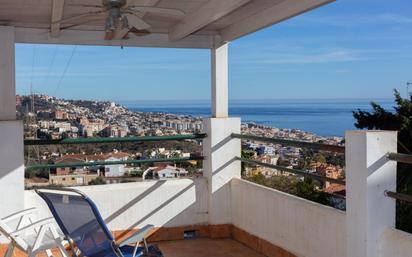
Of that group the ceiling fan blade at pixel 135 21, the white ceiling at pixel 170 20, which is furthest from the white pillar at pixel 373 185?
the ceiling fan blade at pixel 135 21

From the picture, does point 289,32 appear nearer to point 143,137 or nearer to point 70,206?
point 143,137

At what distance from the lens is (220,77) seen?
237 inches

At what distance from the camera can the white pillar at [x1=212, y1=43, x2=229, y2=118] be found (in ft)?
19.7

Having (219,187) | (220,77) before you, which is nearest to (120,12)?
(220,77)

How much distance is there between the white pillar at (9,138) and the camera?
16.4 ft

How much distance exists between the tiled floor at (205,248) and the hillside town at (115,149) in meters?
0.80

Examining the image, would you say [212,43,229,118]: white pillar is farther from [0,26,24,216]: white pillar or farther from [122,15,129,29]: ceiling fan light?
[0,26,24,216]: white pillar

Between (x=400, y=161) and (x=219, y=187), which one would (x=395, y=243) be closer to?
(x=400, y=161)

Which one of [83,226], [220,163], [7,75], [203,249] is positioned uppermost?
[7,75]

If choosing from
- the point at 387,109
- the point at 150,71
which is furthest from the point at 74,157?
the point at 150,71

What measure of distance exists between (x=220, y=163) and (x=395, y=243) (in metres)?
2.94

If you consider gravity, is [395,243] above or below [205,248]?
above

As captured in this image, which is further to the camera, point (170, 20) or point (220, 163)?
point (220, 163)

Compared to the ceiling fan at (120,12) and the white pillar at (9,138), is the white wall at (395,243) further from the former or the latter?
the white pillar at (9,138)
